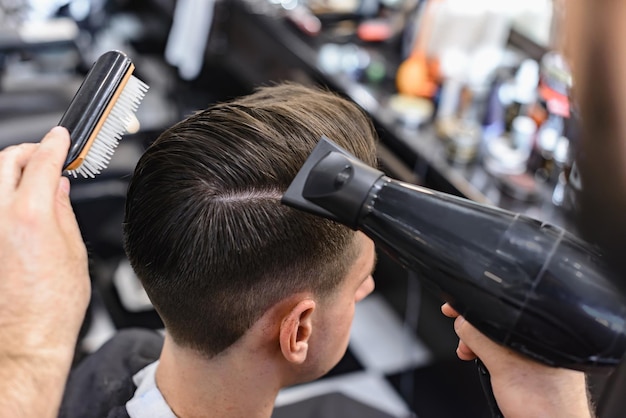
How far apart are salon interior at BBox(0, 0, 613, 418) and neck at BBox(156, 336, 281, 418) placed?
1.02 meters

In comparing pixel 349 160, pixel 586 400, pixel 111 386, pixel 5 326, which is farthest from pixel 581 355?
pixel 111 386

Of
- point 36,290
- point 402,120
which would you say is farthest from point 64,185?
point 402,120

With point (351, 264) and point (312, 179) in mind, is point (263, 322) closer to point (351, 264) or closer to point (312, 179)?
point (351, 264)

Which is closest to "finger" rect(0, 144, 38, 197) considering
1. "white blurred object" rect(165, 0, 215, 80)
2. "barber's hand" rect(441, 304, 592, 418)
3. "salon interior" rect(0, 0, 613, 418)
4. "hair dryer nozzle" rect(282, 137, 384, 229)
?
"hair dryer nozzle" rect(282, 137, 384, 229)

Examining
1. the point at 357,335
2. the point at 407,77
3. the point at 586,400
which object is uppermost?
the point at 586,400

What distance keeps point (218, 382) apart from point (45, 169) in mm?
522

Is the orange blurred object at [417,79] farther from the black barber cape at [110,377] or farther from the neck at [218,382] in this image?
the neck at [218,382]

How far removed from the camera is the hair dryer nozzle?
0.82m

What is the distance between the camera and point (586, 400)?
3.09 feet

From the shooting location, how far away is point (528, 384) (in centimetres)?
88

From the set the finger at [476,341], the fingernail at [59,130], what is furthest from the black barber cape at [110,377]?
the finger at [476,341]

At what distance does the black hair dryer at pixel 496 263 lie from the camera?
0.76 metres

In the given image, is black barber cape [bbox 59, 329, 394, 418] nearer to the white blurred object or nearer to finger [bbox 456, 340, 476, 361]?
finger [bbox 456, 340, 476, 361]

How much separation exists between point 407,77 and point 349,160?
218cm
